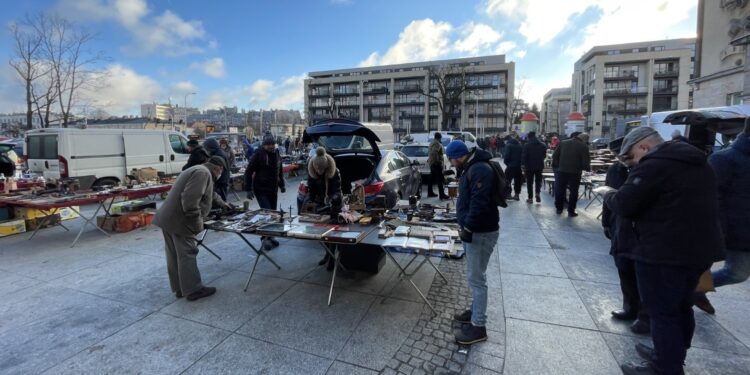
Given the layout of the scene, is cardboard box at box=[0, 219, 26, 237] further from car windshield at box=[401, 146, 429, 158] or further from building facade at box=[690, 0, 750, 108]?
building facade at box=[690, 0, 750, 108]

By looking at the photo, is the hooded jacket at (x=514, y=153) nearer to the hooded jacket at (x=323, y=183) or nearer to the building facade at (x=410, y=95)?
the hooded jacket at (x=323, y=183)

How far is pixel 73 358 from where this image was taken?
8.61 ft

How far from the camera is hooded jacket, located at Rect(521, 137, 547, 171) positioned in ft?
27.4

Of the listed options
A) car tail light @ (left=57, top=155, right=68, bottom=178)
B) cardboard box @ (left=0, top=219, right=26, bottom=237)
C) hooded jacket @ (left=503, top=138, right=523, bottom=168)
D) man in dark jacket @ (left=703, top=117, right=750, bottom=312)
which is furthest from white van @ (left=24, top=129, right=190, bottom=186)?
man in dark jacket @ (left=703, top=117, right=750, bottom=312)

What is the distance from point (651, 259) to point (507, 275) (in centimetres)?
214

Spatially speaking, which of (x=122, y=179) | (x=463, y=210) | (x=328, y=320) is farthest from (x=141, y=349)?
(x=122, y=179)

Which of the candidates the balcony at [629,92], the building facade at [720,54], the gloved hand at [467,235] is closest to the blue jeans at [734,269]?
the gloved hand at [467,235]

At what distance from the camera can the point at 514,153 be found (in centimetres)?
900

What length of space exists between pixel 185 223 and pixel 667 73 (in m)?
69.4

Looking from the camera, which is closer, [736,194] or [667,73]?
[736,194]

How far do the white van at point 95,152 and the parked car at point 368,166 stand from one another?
597 cm

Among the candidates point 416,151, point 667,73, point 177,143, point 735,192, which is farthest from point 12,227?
point 667,73

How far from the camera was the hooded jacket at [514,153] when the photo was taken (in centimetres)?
890

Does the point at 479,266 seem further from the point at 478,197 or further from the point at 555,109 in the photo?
the point at 555,109
